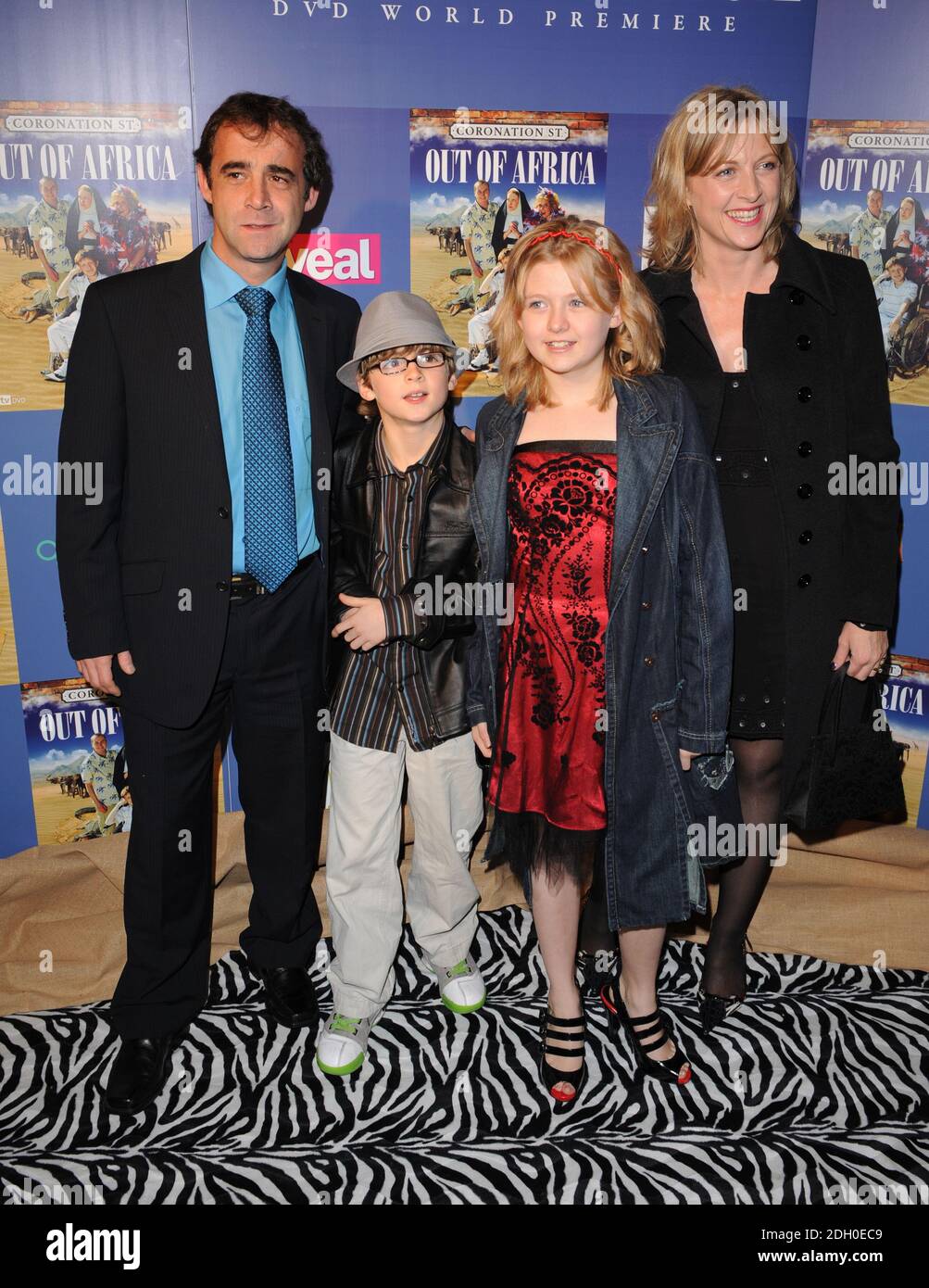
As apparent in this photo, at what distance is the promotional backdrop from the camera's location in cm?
306

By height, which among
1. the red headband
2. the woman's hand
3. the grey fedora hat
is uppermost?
the red headband

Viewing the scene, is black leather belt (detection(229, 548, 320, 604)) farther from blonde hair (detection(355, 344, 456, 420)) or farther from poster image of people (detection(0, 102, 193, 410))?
poster image of people (detection(0, 102, 193, 410))

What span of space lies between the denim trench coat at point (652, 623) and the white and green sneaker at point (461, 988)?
0.67 m

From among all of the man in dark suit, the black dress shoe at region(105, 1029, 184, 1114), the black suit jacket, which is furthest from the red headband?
the black dress shoe at region(105, 1029, 184, 1114)

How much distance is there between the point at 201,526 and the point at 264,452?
244 millimetres

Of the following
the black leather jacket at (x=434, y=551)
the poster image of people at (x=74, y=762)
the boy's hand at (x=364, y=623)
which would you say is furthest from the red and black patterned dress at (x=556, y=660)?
the poster image of people at (x=74, y=762)

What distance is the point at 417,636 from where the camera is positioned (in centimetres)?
263

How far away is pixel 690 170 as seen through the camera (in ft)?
8.55

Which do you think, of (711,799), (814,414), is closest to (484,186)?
(814,414)

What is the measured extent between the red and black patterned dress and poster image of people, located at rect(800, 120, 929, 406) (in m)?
1.60

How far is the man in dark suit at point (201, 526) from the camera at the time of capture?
2.56m
